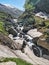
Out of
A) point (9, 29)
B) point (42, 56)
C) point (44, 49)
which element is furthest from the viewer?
point (9, 29)

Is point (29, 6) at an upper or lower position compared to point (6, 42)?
upper

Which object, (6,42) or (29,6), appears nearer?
(6,42)

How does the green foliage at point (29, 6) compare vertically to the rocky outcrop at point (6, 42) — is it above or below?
above

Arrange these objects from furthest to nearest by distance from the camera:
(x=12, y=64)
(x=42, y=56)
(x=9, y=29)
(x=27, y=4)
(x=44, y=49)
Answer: (x=27, y=4) → (x=9, y=29) → (x=44, y=49) → (x=42, y=56) → (x=12, y=64)

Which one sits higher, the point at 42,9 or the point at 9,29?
the point at 42,9

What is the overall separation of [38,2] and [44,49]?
106113 mm

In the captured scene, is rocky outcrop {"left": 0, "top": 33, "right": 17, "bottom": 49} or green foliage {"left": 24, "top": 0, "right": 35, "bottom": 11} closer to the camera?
rocky outcrop {"left": 0, "top": 33, "right": 17, "bottom": 49}

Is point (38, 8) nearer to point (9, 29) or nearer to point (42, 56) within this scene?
point (9, 29)

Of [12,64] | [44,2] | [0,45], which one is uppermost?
[44,2]

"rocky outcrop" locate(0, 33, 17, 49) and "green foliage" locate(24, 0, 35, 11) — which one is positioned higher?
"green foliage" locate(24, 0, 35, 11)

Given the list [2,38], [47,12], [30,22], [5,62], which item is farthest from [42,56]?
[47,12]

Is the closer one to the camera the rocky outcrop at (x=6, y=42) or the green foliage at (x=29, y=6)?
the rocky outcrop at (x=6, y=42)

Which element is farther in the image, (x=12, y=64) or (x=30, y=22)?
(x=30, y=22)

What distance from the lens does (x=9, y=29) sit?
82.0 m
